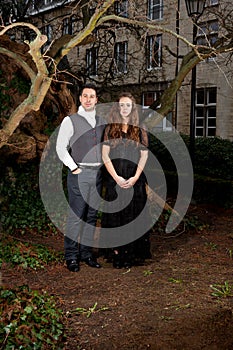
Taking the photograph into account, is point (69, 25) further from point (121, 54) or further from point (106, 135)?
point (121, 54)

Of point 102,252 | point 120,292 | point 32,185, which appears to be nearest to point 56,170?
point 32,185

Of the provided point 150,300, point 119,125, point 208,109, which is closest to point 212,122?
point 208,109

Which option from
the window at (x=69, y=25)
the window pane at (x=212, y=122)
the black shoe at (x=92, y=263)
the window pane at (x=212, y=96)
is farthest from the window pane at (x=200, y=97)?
the black shoe at (x=92, y=263)

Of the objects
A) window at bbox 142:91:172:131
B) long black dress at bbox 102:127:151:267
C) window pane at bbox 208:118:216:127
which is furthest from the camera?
window at bbox 142:91:172:131

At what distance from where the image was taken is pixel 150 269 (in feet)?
18.8

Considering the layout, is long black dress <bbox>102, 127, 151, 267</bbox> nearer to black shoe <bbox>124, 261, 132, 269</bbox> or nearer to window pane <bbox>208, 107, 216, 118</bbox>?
black shoe <bbox>124, 261, 132, 269</bbox>

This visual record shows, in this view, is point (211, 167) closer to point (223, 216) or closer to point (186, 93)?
point (223, 216)

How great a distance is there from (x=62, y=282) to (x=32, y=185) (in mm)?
3301

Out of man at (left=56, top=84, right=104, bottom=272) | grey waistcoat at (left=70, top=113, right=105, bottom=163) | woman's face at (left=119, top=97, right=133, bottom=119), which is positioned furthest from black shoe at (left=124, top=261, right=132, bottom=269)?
woman's face at (left=119, top=97, right=133, bottom=119)

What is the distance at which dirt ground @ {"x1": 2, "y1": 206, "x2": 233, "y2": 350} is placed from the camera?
12.3 ft

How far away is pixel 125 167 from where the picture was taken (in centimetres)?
545

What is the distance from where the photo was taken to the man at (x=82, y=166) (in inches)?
203

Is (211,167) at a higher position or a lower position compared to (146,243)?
higher

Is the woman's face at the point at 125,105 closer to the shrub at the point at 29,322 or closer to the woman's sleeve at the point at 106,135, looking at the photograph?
the woman's sleeve at the point at 106,135
